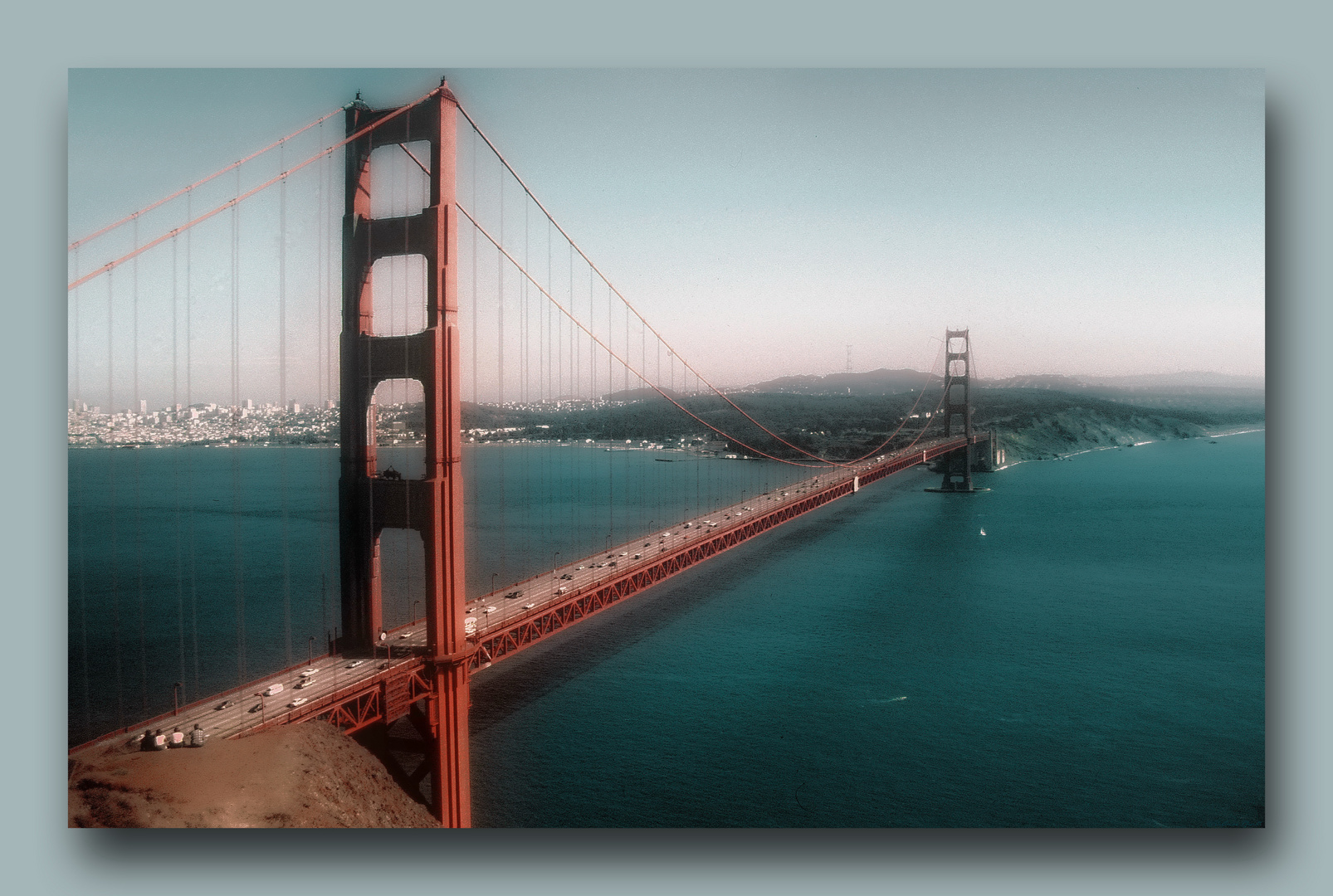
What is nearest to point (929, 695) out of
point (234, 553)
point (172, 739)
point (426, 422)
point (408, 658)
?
point (408, 658)

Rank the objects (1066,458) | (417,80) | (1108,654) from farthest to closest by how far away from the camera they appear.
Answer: (1066,458) → (1108,654) → (417,80)

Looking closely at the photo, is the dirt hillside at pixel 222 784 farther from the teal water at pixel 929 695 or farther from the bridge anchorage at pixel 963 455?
the bridge anchorage at pixel 963 455

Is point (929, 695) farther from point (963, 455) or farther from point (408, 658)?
point (963, 455)

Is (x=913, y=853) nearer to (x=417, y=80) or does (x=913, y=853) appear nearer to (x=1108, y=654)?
(x=417, y=80)

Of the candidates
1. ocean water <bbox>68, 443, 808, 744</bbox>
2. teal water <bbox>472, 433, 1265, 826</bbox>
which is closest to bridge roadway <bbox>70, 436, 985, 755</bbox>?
ocean water <bbox>68, 443, 808, 744</bbox>

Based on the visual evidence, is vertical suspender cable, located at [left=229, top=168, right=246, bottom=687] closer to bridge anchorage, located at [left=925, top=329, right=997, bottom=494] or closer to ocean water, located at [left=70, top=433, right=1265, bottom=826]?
ocean water, located at [left=70, top=433, right=1265, bottom=826]
